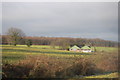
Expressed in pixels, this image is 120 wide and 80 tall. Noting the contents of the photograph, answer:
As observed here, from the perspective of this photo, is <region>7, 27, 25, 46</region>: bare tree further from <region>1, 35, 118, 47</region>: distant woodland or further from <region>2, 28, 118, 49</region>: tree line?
<region>1, 35, 118, 47</region>: distant woodland

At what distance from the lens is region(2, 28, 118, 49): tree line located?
3994 mm

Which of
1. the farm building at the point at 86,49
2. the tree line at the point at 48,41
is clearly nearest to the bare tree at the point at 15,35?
the tree line at the point at 48,41

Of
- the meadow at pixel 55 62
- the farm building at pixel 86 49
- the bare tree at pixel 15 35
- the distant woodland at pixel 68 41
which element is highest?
the bare tree at pixel 15 35

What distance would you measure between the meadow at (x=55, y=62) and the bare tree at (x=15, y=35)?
4.4 inches

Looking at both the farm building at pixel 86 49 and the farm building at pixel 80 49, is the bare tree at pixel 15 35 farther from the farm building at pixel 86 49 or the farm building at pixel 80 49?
the farm building at pixel 86 49

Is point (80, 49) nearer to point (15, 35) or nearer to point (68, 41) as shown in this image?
point (68, 41)

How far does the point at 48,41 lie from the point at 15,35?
28.6 inches

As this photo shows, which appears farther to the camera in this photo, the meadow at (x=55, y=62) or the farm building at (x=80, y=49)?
the farm building at (x=80, y=49)

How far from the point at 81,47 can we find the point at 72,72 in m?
0.60

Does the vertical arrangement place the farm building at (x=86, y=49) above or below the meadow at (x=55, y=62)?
above

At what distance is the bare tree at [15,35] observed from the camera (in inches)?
157

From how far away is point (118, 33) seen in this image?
13.9 feet

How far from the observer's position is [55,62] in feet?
13.5

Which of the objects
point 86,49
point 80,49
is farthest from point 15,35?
point 86,49
